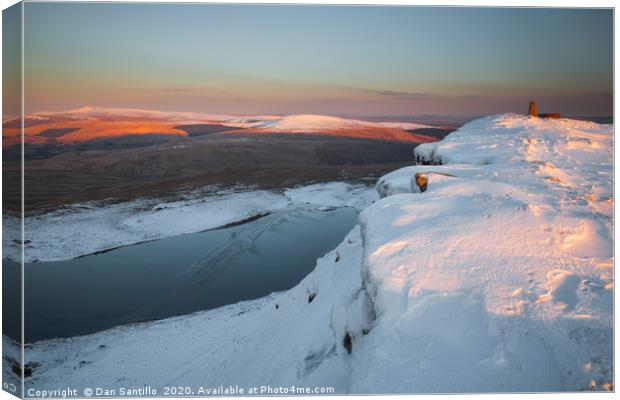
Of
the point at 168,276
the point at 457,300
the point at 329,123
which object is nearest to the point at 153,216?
the point at 168,276

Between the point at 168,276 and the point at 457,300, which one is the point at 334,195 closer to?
the point at 168,276

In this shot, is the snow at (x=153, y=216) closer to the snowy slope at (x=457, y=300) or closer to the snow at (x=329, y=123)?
the snowy slope at (x=457, y=300)

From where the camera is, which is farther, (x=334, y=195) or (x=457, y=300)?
(x=334, y=195)

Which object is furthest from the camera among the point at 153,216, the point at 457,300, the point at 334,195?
the point at 334,195

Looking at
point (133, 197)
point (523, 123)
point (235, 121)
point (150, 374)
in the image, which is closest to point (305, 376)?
point (150, 374)

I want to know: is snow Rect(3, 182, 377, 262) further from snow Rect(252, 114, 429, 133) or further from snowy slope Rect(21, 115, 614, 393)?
snow Rect(252, 114, 429, 133)

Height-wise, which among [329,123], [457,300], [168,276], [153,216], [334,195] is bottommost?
[168,276]

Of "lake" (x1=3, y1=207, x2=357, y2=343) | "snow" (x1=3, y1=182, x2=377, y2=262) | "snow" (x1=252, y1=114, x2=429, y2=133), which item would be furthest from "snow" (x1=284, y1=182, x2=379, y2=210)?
"snow" (x1=252, y1=114, x2=429, y2=133)
